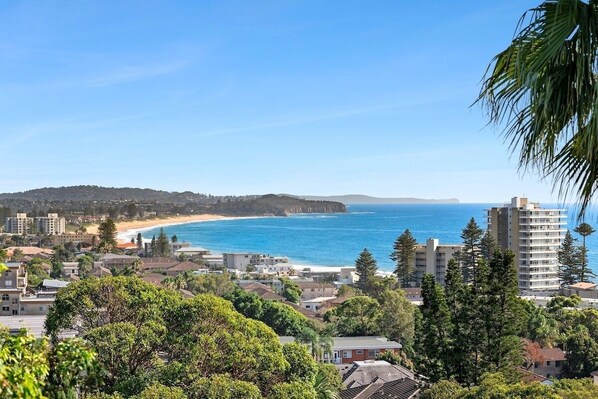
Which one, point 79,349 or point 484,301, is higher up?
point 79,349

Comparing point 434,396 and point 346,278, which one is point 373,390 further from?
point 346,278

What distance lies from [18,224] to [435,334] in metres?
111

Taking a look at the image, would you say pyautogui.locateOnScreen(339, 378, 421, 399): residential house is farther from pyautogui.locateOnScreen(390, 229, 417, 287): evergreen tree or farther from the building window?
pyautogui.locateOnScreen(390, 229, 417, 287): evergreen tree

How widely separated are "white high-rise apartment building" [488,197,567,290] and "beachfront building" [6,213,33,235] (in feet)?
276

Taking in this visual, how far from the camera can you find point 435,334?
21359 millimetres

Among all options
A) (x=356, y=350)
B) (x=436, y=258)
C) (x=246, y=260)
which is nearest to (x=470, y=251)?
(x=436, y=258)

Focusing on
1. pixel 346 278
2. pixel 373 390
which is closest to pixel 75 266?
pixel 346 278

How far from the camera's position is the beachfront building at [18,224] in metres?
116

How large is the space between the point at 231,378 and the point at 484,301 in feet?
35.1

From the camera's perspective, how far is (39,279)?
5075cm

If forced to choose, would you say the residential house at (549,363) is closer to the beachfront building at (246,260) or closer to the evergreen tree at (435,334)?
the evergreen tree at (435,334)

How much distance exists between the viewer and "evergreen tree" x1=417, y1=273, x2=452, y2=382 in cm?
2123

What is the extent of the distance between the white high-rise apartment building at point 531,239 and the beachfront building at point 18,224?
276ft

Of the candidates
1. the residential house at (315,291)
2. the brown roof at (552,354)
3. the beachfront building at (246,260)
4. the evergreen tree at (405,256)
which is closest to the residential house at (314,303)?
the residential house at (315,291)
